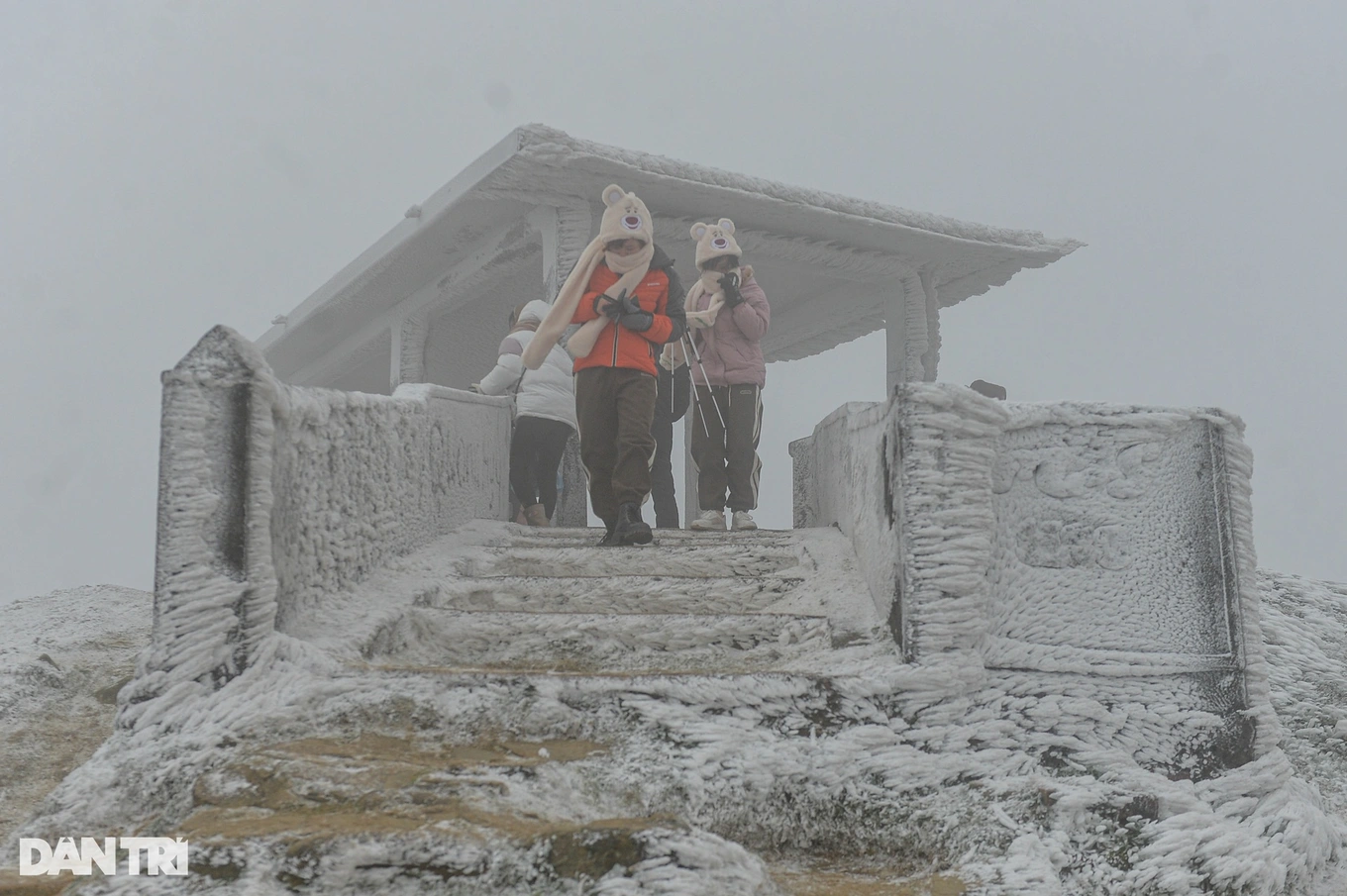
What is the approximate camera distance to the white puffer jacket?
4.93m

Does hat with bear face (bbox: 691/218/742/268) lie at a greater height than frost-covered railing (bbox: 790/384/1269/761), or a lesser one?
greater

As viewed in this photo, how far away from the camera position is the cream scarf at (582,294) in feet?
12.7

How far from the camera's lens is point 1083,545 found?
2.17 meters

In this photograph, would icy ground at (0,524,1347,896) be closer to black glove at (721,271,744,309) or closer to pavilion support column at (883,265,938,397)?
black glove at (721,271,744,309)

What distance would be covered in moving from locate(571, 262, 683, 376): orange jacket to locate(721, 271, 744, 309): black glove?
115cm

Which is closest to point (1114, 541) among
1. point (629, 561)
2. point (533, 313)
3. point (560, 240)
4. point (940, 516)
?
point (940, 516)

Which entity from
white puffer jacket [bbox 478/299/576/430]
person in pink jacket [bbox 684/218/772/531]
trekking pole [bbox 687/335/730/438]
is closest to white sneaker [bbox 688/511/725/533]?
person in pink jacket [bbox 684/218/772/531]

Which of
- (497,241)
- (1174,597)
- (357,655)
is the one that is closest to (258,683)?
(357,655)

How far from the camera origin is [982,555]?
83.9 inches

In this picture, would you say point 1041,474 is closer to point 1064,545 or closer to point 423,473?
point 1064,545

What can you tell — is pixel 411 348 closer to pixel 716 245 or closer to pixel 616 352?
pixel 716 245

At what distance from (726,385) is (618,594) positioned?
232 cm

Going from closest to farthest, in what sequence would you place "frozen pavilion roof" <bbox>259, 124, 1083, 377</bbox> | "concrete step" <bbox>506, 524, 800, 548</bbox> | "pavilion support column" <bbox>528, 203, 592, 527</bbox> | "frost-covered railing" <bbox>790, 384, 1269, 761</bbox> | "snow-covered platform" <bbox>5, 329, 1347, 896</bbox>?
"snow-covered platform" <bbox>5, 329, 1347, 896</bbox> < "frost-covered railing" <bbox>790, 384, 1269, 761</bbox> < "concrete step" <bbox>506, 524, 800, 548</bbox> < "frozen pavilion roof" <bbox>259, 124, 1083, 377</bbox> < "pavilion support column" <bbox>528, 203, 592, 527</bbox>

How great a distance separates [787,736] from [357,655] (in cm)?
109
